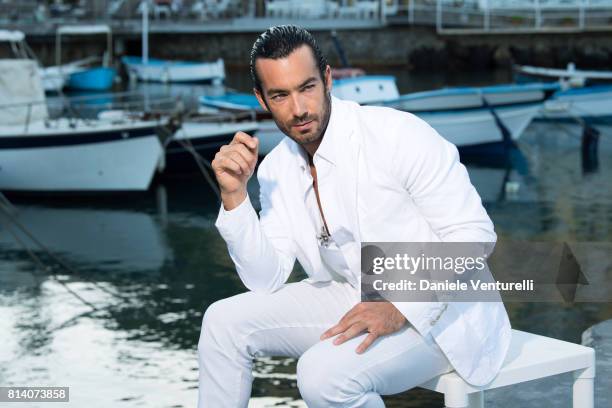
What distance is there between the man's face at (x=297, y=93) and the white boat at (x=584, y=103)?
19.5 m

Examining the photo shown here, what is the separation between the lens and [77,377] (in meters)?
6.12

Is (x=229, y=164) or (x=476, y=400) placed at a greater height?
(x=229, y=164)

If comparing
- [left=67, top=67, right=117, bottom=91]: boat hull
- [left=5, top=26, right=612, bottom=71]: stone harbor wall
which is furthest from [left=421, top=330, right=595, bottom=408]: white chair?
[left=5, top=26, right=612, bottom=71]: stone harbor wall

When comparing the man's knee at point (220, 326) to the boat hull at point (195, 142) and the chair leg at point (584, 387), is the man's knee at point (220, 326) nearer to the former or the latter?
the chair leg at point (584, 387)

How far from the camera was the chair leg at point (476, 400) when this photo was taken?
10.6ft

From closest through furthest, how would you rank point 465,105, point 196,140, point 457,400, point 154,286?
point 457,400 → point 154,286 → point 196,140 → point 465,105

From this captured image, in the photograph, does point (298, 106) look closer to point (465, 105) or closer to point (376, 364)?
point (376, 364)

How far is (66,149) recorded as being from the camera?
1473 cm

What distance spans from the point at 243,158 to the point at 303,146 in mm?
225

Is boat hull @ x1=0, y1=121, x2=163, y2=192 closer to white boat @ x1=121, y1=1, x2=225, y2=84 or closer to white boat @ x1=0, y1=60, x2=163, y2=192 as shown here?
white boat @ x1=0, y1=60, x2=163, y2=192

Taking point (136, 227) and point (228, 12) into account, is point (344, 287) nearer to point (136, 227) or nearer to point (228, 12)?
point (136, 227)

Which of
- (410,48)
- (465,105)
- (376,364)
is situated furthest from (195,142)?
(410,48)

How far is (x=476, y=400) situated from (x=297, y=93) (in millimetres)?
1027

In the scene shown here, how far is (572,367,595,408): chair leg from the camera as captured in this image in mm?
3211
